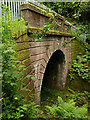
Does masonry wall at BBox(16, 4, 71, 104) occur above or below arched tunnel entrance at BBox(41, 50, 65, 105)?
above

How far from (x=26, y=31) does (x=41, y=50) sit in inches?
47.8

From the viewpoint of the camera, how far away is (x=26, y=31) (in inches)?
130

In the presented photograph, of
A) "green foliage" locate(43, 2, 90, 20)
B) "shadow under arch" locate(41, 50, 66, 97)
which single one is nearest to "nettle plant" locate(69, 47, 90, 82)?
"shadow under arch" locate(41, 50, 66, 97)

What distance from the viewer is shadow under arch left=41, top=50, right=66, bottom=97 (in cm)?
781

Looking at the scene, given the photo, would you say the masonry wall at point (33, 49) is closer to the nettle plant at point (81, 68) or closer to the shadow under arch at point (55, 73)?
the shadow under arch at point (55, 73)

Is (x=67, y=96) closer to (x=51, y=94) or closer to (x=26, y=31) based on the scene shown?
(x=51, y=94)

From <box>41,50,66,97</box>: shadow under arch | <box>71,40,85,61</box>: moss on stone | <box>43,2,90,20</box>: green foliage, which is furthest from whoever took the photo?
<box>71,40,85,61</box>: moss on stone

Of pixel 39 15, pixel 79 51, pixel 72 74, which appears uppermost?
pixel 39 15

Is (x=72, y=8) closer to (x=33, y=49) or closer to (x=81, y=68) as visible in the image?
(x=33, y=49)

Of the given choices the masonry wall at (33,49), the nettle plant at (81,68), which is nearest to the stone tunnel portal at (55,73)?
the nettle plant at (81,68)

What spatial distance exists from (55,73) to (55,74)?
8cm

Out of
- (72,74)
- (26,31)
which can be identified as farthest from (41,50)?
(72,74)

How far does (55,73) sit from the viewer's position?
8094 mm

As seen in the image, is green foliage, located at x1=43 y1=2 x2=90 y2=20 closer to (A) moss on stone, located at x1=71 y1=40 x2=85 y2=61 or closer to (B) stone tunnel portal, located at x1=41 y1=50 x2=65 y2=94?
(B) stone tunnel portal, located at x1=41 y1=50 x2=65 y2=94
